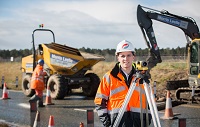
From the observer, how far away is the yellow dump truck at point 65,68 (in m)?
15.6

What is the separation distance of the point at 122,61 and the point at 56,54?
12.0m

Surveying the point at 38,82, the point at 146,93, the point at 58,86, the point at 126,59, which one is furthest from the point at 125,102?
the point at 58,86

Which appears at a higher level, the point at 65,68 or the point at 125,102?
the point at 65,68

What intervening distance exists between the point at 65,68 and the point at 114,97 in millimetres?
11885

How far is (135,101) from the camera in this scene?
4.39 meters

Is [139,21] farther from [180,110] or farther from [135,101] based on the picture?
[135,101]

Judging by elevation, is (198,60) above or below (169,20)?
below

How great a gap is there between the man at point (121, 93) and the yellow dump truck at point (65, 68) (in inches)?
429

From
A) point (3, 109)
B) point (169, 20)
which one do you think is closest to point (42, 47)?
point (3, 109)

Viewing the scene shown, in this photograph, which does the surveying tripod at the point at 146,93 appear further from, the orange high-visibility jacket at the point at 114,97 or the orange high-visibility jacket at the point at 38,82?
the orange high-visibility jacket at the point at 38,82

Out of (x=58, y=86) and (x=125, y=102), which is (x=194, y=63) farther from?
(x=125, y=102)

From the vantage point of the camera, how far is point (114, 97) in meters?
4.46

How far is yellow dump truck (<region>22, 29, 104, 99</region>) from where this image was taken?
616 inches

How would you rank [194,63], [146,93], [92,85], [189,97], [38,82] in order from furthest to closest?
[92,85] → [194,63] → [189,97] → [38,82] → [146,93]
